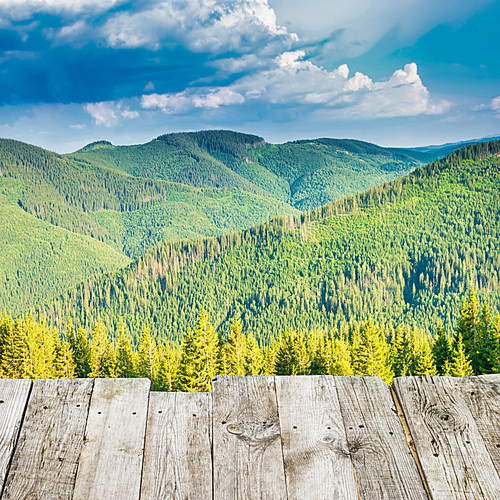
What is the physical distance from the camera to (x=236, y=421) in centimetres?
231

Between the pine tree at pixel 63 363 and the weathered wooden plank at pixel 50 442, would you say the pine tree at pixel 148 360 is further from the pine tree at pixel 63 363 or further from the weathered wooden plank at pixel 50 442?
the weathered wooden plank at pixel 50 442

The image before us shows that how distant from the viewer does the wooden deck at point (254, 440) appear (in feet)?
6.60

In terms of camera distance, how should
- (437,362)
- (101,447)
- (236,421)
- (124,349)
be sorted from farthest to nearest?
(124,349)
(437,362)
(236,421)
(101,447)

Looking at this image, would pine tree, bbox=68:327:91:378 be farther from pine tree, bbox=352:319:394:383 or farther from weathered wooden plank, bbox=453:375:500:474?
weathered wooden plank, bbox=453:375:500:474

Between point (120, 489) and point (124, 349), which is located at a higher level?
point (120, 489)

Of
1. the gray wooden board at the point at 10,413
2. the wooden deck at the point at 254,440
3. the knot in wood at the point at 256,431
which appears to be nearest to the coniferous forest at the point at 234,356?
the gray wooden board at the point at 10,413

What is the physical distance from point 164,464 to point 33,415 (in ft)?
2.57

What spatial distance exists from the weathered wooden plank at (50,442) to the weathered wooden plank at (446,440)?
1730 mm

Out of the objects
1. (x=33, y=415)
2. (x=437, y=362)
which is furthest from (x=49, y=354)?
(x=33, y=415)

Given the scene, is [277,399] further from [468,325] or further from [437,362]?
[437,362]

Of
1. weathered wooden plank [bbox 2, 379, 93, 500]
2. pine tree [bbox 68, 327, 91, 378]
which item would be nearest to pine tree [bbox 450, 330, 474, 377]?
weathered wooden plank [bbox 2, 379, 93, 500]

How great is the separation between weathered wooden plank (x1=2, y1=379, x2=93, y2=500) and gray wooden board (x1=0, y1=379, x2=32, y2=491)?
0.03 m

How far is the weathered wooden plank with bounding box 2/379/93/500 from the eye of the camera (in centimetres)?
200

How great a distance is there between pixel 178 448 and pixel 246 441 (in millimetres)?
347
